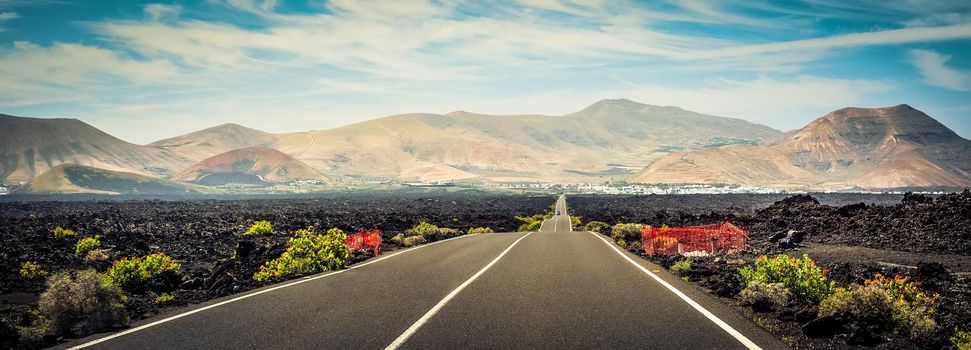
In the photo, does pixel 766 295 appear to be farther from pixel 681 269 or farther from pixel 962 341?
pixel 681 269

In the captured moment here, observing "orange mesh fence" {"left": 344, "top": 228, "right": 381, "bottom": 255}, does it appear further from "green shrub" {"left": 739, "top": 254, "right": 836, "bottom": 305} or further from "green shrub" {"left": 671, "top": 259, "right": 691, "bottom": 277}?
"green shrub" {"left": 739, "top": 254, "right": 836, "bottom": 305}

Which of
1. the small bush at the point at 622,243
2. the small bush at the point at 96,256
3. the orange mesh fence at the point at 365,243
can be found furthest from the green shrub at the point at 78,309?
the small bush at the point at 622,243

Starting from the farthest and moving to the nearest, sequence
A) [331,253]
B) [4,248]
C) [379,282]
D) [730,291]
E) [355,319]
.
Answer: [4,248] → [331,253] → [379,282] → [730,291] → [355,319]

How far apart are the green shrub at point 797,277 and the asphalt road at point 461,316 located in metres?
1.37

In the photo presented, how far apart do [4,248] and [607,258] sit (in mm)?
27160

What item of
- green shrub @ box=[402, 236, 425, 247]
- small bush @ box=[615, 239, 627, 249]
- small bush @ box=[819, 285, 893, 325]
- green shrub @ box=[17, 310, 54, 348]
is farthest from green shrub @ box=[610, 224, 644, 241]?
green shrub @ box=[17, 310, 54, 348]

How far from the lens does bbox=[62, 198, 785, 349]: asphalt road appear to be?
7676 millimetres

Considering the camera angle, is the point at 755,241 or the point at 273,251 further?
the point at 755,241

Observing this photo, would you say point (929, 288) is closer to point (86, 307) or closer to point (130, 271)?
point (86, 307)

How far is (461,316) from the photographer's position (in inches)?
362

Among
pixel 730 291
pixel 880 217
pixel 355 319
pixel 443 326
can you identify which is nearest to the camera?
pixel 443 326

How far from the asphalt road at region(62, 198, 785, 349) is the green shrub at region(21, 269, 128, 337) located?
0.59 m

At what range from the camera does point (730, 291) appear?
11.8 m

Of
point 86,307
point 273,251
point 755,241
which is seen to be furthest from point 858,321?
point 755,241
